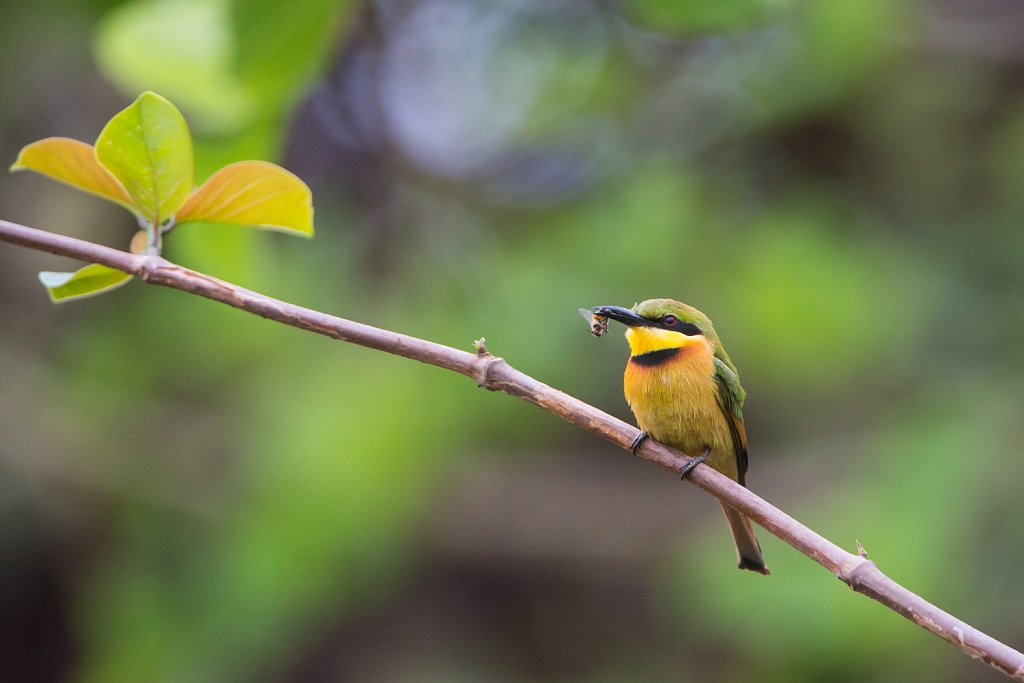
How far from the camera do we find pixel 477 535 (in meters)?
4.09

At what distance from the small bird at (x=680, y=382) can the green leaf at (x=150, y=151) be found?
98cm

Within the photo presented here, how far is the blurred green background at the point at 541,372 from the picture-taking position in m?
3.18

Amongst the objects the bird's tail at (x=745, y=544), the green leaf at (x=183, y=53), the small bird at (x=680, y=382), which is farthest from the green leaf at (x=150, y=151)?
the bird's tail at (x=745, y=544)

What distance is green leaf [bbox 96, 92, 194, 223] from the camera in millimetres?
917

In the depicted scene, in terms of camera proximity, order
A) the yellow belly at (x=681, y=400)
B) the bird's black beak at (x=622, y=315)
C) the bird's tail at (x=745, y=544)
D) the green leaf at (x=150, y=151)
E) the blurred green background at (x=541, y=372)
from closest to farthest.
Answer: the green leaf at (x=150, y=151)
the bird's black beak at (x=622, y=315)
the yellow belly at (x=681, y=400)
the bird's tail at (x=745, y=544)
the blurred green background at (x=541, y=372)

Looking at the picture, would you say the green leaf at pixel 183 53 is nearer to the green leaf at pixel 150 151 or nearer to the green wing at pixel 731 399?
the green leaf at pixel 150 151

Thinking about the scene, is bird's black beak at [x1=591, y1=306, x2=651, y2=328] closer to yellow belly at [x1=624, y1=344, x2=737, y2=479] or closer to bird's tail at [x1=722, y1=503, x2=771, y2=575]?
yellow belly at [x1=624, y1=344, x2=737, y2=479]

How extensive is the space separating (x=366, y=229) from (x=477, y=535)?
1355 mm

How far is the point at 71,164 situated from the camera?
37.4 inches

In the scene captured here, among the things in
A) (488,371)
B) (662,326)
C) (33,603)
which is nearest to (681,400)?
(662,326)

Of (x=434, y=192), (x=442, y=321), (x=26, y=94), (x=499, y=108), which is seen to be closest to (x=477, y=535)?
(x=442, y=321)

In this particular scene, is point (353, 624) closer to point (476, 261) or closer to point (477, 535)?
point (477, 535)

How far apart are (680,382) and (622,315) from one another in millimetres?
208

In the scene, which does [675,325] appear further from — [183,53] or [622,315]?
[183,53]
